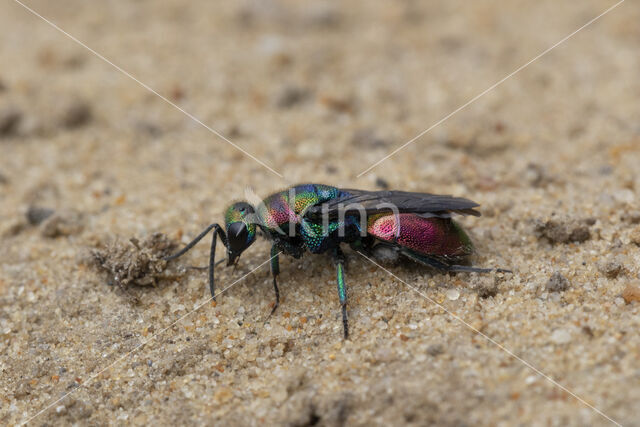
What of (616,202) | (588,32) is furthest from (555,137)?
(588,32)

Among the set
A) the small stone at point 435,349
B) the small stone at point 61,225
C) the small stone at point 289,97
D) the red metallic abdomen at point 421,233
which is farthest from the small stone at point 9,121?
the small stone at point 435,349

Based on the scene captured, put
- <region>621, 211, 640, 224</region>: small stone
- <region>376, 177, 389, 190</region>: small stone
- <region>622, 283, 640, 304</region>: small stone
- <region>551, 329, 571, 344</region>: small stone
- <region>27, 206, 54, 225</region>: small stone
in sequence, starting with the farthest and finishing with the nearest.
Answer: <region>376, 177, 389, 190</region>: small stone
<region>27, 206, 54, 225</region>: small stone
<region>621, 211, 640, 224</region>: small stone
<region>622, 283, 640, 304</region>: small stone
<region>551, 329, 571, 344</region>: small stone

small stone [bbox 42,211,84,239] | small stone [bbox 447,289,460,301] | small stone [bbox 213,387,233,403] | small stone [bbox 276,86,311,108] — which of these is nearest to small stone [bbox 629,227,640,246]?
small stone [bbox 447,289,460,301]

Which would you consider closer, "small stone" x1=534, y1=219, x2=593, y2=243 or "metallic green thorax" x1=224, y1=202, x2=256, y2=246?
"metallic green thorax" x1=224, y1=202, x2=256, y2=246

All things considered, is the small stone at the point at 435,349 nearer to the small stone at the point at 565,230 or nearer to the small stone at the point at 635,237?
the small stone at the point at 565,230

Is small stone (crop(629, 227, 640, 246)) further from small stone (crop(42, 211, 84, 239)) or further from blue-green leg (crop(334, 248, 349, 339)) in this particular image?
small stone (crop(42, 211, 84, 239))

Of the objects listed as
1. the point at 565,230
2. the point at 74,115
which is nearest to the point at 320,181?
the point at 565,230
